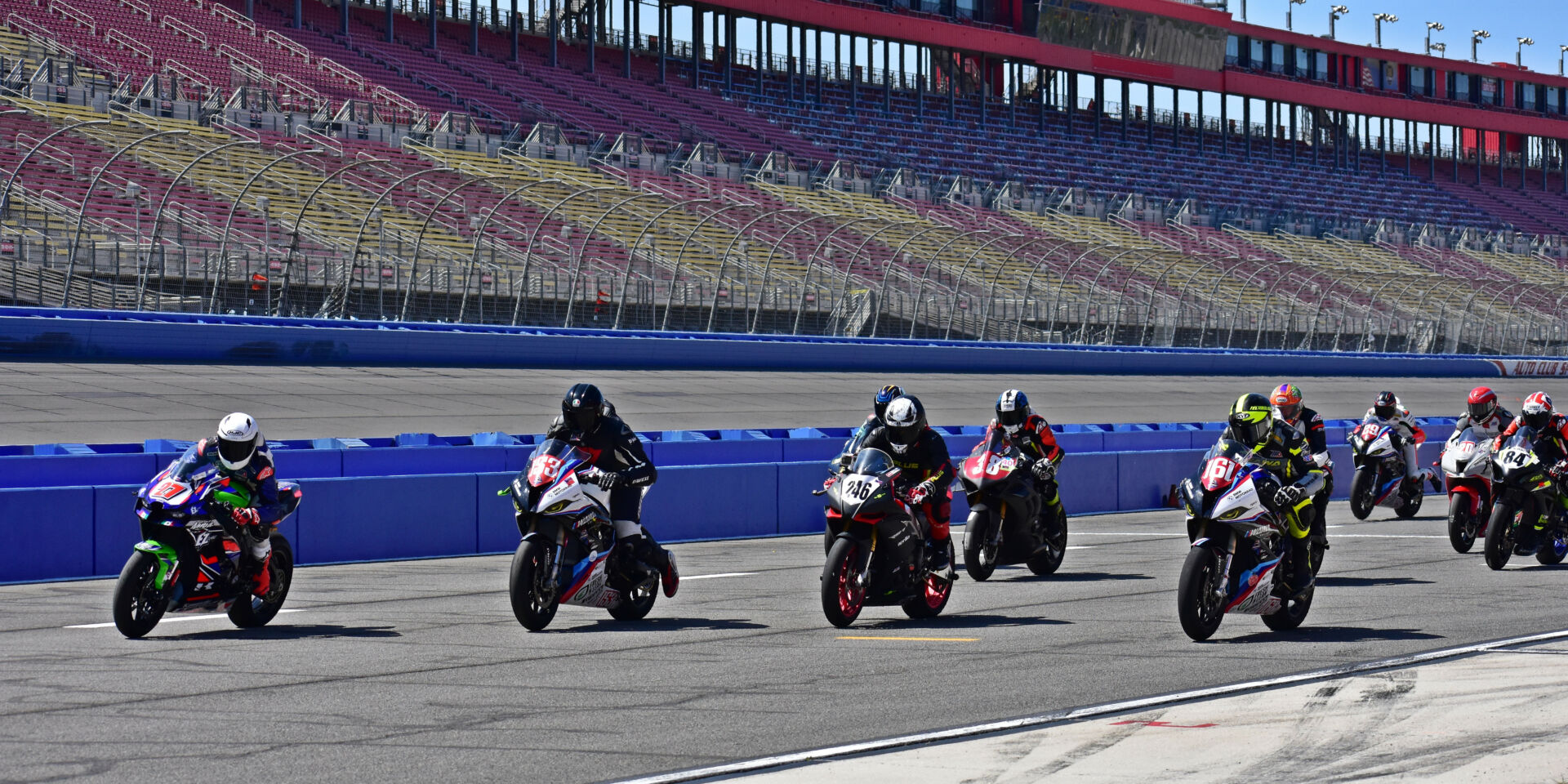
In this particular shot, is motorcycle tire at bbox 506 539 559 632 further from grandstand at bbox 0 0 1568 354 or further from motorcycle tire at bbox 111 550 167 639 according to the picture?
grandstand at bbox 0 0 1568 354

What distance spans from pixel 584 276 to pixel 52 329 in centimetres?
1100

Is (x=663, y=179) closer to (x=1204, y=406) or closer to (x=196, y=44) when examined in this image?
(x=196, y=44)

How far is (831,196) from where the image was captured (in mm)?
57844

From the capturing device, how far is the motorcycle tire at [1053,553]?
1413cm

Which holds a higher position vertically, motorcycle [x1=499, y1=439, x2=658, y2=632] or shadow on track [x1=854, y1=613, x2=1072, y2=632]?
motorcycle [x1=499, y1=439, x2=658, y2=632]

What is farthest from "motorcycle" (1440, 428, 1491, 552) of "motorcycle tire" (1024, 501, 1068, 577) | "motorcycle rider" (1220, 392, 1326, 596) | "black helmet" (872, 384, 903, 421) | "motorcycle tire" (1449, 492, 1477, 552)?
"motorcycle rider" (1220, 392, 1326, 596)

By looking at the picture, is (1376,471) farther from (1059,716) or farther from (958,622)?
(1059,716)

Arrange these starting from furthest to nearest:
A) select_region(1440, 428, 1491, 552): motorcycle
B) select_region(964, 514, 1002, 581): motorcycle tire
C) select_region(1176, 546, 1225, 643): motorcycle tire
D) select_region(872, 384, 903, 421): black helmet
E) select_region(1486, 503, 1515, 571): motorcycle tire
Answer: select_region(1440, 428, 1491, 552): motorcycle
select_region(1486, 503, 1515, 571): motorcycle tire
select_region(964, 514, 1002, 581): motorcycle tire
select_region(872, 384, 903, 421): black helmet
select_region(1176, 546, 1225, 643): motorcycle tire

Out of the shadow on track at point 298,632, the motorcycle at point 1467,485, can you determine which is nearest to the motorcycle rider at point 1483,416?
the motorcycle at point 1467,485

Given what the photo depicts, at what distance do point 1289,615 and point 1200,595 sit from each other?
3.18 ft

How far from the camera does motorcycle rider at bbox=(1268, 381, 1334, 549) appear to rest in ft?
36.0

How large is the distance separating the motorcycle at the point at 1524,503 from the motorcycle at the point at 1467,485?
0.42 meters

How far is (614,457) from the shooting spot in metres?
10.6

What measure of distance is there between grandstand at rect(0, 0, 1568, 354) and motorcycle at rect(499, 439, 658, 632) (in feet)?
74.1
